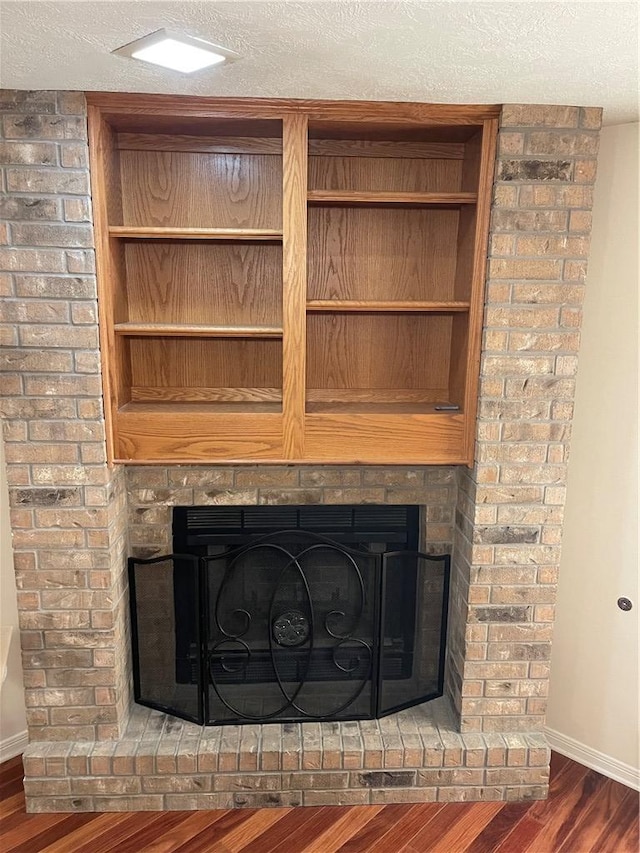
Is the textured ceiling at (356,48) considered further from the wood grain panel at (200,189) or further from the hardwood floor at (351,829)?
the hardwood floor at (351,829)

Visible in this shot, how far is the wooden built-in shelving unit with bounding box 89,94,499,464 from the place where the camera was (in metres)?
1.95

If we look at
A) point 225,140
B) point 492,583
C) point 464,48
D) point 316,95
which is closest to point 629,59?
point 464,48

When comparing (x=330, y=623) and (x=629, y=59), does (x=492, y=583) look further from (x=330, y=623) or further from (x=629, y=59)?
(x=629, y=59)

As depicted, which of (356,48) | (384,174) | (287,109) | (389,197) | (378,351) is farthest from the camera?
(378,351)

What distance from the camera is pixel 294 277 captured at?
6.49 ft

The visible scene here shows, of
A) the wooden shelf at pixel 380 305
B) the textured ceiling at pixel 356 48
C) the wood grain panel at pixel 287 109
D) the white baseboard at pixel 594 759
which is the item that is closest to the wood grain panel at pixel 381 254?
the wooden shelf at pixel 380 305

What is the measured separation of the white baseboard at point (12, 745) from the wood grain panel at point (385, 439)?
1.67 meters

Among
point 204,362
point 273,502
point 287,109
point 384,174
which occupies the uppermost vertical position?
point 287,109

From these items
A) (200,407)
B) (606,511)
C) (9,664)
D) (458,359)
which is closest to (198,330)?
(200,407)

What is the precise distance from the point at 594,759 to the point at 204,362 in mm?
2181

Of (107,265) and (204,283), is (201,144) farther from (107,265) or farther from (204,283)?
(107,265)

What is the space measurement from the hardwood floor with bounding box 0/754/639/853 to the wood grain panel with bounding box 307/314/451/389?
1.57m

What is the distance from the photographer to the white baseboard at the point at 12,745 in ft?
7.90

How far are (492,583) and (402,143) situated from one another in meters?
1.60
